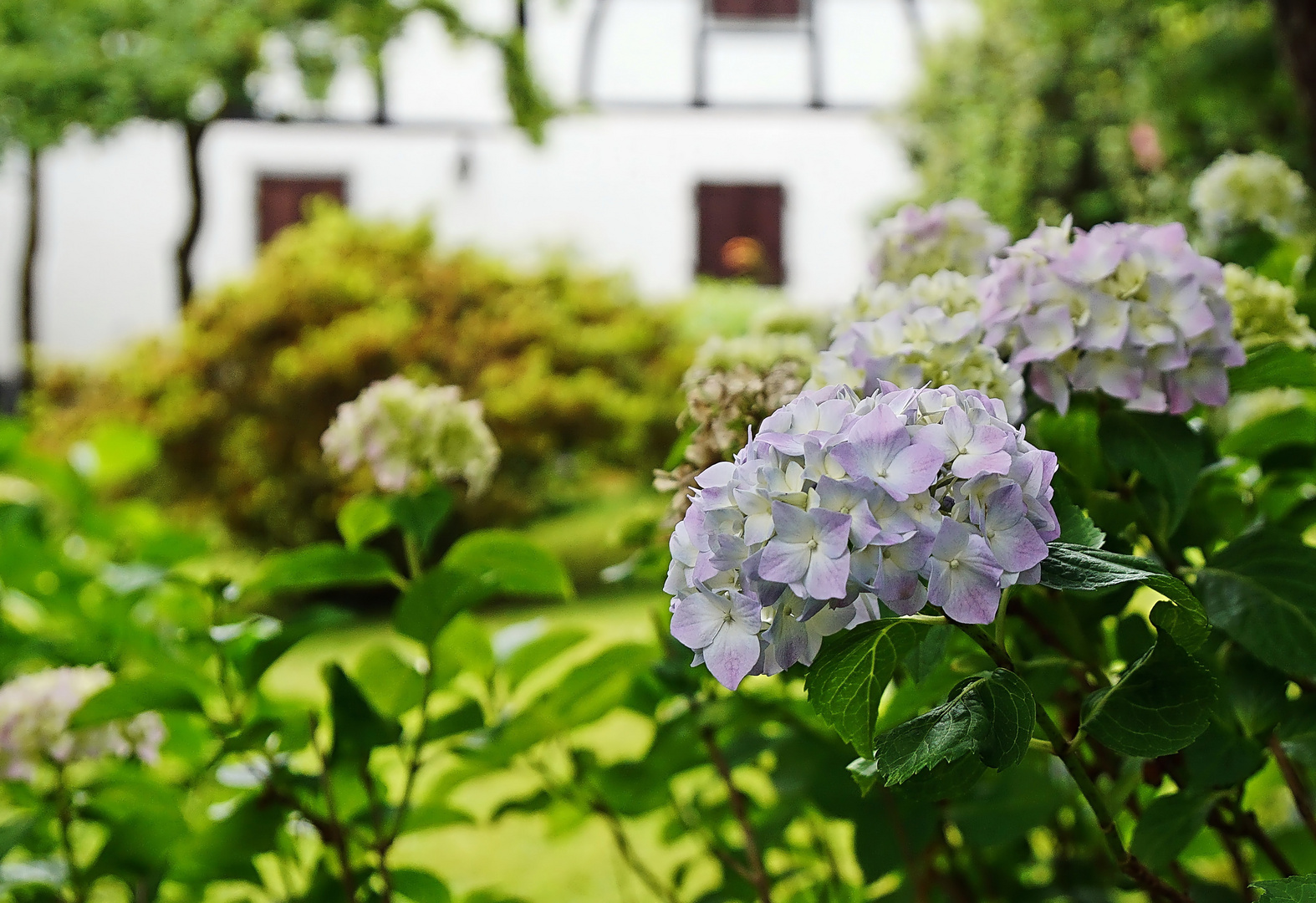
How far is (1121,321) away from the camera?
56 centimetres

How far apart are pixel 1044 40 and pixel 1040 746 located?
520 centimetres

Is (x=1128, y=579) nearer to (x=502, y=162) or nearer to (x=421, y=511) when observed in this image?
(x=421, y=511)

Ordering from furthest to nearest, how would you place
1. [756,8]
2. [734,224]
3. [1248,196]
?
[734,224]
[756,8]
[1248,196]

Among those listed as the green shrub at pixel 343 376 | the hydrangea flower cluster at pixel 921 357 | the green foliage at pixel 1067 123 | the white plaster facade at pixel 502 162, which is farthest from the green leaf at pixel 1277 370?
the white plaster facade at pixel 502 162

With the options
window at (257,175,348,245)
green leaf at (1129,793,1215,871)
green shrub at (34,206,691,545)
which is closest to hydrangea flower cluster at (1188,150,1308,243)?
green leaf at (1129,793,1215,871)

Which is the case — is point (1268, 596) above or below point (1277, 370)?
below

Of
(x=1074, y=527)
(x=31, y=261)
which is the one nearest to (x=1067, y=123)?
(x=1074, y=527)

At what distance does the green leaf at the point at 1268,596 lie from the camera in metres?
0.56

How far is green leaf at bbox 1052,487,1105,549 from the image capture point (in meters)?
0.44

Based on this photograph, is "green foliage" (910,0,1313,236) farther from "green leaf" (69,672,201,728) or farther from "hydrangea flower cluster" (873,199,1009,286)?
"green leaf" (69,672,201,728)

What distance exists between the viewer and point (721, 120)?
800 cm

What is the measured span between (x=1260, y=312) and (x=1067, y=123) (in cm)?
517

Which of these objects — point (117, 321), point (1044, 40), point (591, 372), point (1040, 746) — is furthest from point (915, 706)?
point (117, 321)

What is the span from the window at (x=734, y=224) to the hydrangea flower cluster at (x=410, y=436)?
23.9 feet
